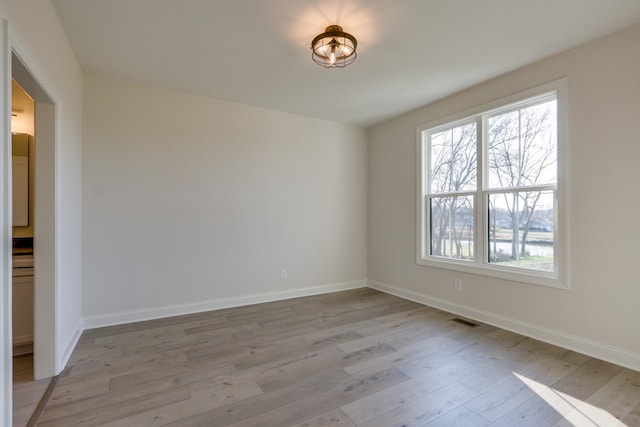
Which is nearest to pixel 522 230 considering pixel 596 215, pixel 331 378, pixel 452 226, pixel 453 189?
pixel 596 215

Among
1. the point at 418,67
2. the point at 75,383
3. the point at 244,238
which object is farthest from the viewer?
the point at 244,238

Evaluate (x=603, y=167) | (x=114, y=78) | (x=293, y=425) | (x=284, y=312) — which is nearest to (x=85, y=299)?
(x=284, y=312)

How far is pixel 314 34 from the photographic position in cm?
251

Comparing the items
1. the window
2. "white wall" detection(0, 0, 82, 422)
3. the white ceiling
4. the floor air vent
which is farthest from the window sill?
"white wall" detection(0, 0, 82, 422)

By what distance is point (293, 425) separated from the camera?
1761 millimetres

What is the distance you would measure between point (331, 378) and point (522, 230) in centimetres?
249

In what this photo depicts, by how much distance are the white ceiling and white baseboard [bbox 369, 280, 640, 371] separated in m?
2.65

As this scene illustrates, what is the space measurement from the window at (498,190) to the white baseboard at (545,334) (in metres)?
0.46

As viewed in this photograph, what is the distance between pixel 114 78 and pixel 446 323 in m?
4.66

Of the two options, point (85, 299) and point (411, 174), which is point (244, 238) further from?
point (411, 174)

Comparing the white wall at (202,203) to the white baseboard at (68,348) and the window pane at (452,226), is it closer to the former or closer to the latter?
the white baseboard at (68,348)

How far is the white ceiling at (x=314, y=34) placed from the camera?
220 centimetres

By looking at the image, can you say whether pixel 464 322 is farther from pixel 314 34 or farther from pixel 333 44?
pixel 314 34

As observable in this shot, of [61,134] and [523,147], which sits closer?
[61,134]
